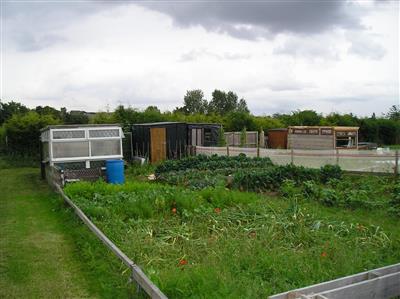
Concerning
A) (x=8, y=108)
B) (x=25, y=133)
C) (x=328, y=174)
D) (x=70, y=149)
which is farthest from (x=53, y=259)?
(x=8, y=108)

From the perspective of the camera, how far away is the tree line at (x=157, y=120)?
24391mm

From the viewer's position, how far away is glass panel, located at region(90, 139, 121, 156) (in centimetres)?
1574

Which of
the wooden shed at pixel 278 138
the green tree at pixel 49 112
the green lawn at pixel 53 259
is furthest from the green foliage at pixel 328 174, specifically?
the green tree at pixel 49 112

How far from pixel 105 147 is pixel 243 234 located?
10.2m

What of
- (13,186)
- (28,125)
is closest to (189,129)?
(28,125)

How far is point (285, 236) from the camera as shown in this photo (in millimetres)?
6602

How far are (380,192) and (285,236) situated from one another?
19.8 feet

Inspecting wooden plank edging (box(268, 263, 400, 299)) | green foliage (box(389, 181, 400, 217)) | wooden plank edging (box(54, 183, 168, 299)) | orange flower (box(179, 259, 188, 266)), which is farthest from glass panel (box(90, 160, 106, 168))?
wooden plank edging (box(268, 263, 400, 299))

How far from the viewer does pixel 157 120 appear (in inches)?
1134

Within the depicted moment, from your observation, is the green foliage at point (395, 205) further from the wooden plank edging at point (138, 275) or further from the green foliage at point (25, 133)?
the green foliage at point (25, 133)

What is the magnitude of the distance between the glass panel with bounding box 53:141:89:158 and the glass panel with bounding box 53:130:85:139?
0.75ft

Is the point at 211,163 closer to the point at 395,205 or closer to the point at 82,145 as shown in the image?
the point at 82,145

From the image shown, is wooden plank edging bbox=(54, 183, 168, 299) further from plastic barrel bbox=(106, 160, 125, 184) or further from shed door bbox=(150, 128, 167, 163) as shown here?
shed door bbox=(150, 128, 167, 163)

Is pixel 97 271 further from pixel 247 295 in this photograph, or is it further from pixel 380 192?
pixel 380 192
